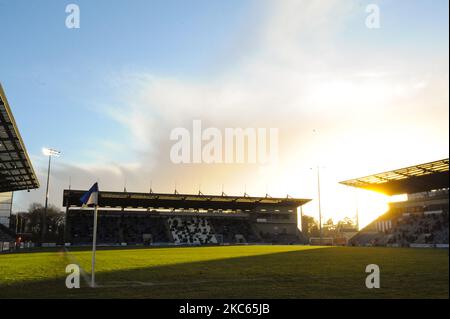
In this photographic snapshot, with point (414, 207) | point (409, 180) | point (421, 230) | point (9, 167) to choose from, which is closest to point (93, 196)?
point (9, 167)

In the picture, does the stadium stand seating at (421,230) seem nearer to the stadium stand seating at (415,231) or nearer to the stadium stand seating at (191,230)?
the stadium stand seating at (415,231)

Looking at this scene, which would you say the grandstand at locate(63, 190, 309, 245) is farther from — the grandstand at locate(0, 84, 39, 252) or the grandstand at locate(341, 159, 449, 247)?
the grandstand at locate(341, 159, 449, 247)

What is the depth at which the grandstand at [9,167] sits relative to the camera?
3312cm

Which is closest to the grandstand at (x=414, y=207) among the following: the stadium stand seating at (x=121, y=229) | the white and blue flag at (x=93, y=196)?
the stadium stand seating at (x=121, y=229)

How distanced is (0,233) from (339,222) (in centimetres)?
14168

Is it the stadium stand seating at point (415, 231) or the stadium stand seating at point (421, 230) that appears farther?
the stadium stand seating at point (415, 231)

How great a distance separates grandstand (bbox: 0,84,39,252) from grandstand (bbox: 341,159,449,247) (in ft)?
153

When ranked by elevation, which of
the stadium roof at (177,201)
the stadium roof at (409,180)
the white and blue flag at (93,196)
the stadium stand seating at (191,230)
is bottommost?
the stadium stand seating at (191,230)

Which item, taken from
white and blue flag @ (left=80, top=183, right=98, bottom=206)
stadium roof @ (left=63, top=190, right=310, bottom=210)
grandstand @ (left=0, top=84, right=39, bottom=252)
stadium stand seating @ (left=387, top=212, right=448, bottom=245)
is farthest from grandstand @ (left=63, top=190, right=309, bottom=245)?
white and blue flag @ (left=80, top=183, right=98, bottom=206)

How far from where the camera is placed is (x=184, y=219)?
290 ft
